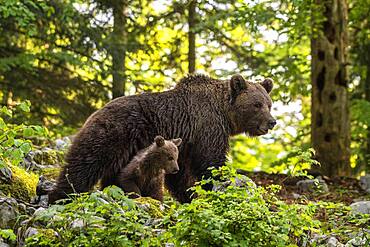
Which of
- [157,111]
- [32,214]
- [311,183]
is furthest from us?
[311,183]

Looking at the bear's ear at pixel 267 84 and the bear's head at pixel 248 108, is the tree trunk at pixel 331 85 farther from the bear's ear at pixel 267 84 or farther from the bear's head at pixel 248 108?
the bear's head at pixel 248 108

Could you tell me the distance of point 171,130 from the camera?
30.6 ft

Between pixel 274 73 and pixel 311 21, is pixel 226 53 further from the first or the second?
pixel 311 21

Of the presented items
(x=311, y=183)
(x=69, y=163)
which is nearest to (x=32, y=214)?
(x=69, y=163)

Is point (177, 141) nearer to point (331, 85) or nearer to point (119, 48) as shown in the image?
point (331, 85)

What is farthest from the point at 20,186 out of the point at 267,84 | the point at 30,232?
the point at 267,84

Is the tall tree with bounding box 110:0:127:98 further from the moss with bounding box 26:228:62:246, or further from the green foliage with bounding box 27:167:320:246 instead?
the green foliage with bounding box 27:167:320:246

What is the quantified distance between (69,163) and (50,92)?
9139mm

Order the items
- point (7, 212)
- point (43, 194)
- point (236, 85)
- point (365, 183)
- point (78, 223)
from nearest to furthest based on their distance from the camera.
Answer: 1. point (78, 223)
2. point (7, 212)
3. point (43, 194)
4. point (236, 85)
5. point (365, 183)

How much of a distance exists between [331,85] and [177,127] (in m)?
6.73

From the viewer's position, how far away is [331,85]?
49.9 ft

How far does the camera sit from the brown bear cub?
337 inches

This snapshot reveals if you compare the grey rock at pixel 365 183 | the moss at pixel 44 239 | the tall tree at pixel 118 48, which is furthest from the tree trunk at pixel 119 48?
the moss at pixel 44 239

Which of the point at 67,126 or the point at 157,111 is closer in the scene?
the point at 157,111
